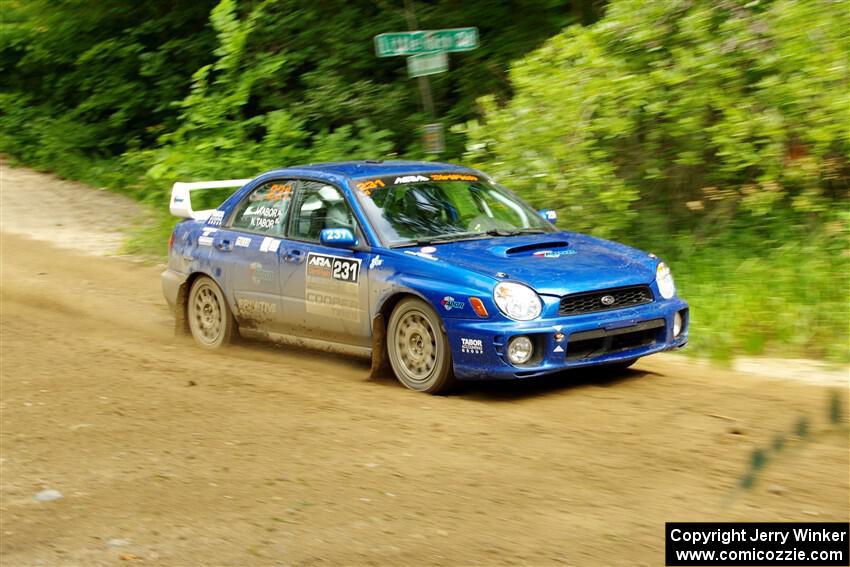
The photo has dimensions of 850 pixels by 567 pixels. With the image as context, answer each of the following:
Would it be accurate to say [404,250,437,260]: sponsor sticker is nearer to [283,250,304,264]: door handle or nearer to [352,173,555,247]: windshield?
[352,173,555,247]: windshield

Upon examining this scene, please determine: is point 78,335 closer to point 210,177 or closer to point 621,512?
point 210,177

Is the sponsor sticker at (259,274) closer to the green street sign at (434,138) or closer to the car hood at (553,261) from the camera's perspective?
the car hood at (553,261)

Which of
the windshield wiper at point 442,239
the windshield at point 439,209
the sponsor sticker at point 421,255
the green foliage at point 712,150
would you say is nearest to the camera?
the sponsor sticker at point 421,255

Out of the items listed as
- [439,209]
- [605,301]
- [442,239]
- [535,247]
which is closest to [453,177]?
[439,209]

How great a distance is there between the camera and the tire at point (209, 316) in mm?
9430

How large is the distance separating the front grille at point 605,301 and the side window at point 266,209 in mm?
2604

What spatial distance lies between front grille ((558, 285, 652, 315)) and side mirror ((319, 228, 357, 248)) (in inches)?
64.5

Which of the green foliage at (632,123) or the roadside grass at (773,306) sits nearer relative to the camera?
the roadside grass at (773,306)

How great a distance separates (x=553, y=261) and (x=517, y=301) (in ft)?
2.01

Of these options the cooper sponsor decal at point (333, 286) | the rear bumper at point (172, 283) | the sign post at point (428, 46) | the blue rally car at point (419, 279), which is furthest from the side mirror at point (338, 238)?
the sign post at point (428, 46)

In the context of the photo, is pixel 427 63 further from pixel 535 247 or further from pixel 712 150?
pixel 535 247

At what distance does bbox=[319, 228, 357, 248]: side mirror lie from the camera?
8.02 metres

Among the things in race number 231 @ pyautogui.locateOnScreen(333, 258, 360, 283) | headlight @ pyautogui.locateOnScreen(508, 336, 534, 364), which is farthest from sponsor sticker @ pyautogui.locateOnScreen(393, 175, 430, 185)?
headlight @ pyautogui.locateOnScreen(508, 336, 534, 364)

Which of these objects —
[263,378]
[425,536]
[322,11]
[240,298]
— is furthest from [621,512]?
[322,11]
